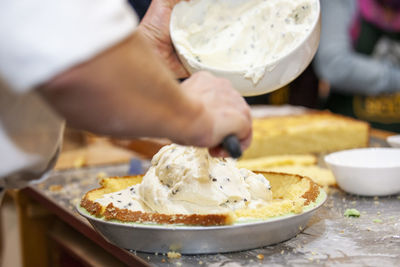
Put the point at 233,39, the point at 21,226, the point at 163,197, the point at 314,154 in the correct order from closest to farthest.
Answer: the point at 163,197, the point at 233,39, the point at 21,226, the point at 314,154

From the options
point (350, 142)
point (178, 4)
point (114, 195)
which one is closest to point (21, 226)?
point (114, 195)

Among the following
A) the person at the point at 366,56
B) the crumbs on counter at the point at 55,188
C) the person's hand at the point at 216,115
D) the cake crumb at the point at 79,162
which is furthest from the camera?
the person at the point at 366,56

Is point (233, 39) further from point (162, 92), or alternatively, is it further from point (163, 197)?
point (162, 92)

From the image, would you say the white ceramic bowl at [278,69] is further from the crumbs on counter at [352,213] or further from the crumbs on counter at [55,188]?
the crumbs on counter at [55,188]

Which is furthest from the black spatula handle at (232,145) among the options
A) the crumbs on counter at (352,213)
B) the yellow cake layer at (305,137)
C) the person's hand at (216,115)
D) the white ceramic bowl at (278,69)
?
the yellow cake layer at (305,137)

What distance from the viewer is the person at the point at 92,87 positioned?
2.37 feet

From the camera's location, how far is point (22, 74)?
73 centimetres

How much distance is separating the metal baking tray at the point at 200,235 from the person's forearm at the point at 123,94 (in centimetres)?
31

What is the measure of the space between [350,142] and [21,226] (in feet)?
4.66

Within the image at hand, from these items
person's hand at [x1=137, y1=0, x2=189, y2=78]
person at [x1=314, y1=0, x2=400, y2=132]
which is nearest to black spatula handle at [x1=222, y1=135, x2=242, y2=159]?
person's hand at [x1=137, y1=0, x2=189, y2=78]

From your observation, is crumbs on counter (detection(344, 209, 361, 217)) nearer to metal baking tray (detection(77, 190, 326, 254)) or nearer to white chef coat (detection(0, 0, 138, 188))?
metal baking tray (detection(77, 190, 326, 254))

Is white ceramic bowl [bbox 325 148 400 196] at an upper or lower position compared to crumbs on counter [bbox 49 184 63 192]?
upper

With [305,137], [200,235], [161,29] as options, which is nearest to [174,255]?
[200,235]

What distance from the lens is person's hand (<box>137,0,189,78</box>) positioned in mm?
1605
